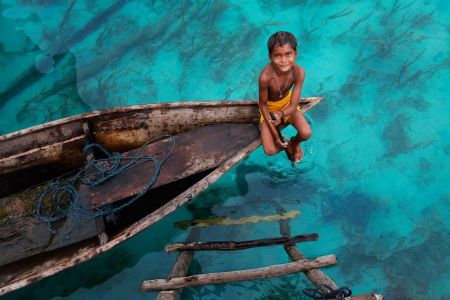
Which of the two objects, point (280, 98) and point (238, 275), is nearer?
point (238, 275)

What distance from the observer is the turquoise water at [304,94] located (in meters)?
5.30

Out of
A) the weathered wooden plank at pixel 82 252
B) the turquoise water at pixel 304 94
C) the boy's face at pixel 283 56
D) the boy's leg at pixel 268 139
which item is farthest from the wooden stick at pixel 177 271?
the boy's face at pixel 283 56

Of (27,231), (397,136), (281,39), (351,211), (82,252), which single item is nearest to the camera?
(281,39)

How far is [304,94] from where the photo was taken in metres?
6.54

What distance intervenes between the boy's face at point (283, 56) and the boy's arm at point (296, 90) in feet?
1.02

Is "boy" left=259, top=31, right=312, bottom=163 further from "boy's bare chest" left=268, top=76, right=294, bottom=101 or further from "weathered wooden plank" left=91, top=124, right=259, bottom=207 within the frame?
"weathered wooden plank" left=91, top=124, right=259, bottom=207

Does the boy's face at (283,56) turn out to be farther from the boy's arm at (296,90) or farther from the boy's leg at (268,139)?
the boy's leg at (268,139)

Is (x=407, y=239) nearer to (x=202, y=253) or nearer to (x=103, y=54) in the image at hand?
(x=202, y=253)

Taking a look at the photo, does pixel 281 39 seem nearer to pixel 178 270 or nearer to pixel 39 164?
pixel 178 270

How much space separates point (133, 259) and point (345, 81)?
15.9 feet

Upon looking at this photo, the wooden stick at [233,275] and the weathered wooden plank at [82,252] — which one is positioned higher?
the weathered wooden plank at [82,252]

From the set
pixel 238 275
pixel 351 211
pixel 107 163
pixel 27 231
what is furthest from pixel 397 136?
pixel 27 231

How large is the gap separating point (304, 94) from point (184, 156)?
Result: 9.36 ft

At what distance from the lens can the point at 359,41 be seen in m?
7.01
